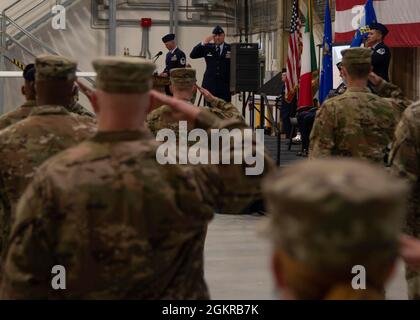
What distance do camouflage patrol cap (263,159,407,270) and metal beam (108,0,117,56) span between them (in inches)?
752

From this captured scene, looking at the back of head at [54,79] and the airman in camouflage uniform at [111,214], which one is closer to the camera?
the airman in camouflage uniform at [111,214]

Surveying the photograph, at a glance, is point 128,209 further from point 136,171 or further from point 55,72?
point 55,72

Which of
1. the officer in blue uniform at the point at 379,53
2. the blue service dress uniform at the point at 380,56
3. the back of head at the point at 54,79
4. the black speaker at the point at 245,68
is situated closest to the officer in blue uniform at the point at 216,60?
the black speaker at the point at 245,68

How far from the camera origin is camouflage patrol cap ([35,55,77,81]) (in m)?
3.45

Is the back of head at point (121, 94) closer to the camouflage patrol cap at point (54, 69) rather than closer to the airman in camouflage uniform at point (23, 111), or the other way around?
the camouflage patrol cap at point (54, 69)

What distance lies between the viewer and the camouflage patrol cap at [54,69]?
3451 mm

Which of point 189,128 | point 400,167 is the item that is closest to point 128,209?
point 400,167

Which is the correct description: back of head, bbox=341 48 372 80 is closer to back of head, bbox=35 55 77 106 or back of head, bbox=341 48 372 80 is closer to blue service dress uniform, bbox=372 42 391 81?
back of head, bbox=35 55 77 106

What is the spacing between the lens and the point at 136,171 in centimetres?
236

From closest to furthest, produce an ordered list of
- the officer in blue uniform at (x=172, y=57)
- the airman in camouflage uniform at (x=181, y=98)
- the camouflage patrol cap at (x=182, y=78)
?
the airman in camouflage uniform at (x=181, y=98) → the camouflage patrol cap at (x=182, y=78) → the officer in blue uniform at (x=172, y=57)

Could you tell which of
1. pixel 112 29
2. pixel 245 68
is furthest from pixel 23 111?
pixel 112 29

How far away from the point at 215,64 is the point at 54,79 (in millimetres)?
10568

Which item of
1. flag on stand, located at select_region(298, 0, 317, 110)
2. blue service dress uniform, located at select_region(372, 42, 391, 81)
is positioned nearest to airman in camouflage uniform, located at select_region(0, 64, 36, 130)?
blue service dress uniform, located at select_region(372, 42, 391, 81)

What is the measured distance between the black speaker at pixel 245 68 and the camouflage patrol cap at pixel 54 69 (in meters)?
7.64
